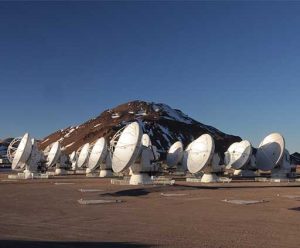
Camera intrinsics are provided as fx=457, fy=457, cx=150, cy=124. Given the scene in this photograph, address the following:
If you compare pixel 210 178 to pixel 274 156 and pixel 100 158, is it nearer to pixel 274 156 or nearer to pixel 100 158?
pixel 274 156

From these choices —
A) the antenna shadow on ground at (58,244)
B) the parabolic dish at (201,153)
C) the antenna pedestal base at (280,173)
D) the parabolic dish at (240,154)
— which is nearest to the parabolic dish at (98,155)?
the parabolic dish at (201,153)

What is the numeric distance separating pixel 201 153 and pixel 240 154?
19.7 meters

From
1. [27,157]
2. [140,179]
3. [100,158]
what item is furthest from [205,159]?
[27,157]

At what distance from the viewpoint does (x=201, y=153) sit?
2756 inches

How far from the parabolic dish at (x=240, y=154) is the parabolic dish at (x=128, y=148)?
33.1 meters

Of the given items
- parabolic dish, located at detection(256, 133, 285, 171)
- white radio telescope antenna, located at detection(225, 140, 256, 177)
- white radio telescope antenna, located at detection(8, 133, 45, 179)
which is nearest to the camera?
white radio telescope antenna, located at detection(8, 133, 45, 179)

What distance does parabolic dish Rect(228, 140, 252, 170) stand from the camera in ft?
285

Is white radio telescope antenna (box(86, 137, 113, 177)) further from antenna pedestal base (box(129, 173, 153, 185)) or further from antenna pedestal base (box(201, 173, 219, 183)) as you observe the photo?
antenna pedestal base (box(129, 173, 153, 185))

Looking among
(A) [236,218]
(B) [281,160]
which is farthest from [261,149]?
(A) [236,218]

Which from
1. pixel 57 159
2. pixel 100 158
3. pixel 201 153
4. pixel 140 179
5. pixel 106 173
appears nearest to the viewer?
pixel 140 179

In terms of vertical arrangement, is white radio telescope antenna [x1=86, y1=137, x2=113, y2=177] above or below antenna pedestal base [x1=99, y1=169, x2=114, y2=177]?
above

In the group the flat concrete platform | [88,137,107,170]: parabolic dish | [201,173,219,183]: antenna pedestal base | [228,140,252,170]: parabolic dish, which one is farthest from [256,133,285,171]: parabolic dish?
the flat concrete platform

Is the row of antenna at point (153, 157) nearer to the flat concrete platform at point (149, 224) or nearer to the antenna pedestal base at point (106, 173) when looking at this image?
the antenna pedestal base at point (106, 173)

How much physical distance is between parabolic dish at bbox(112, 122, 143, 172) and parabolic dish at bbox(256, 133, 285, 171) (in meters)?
32.6
